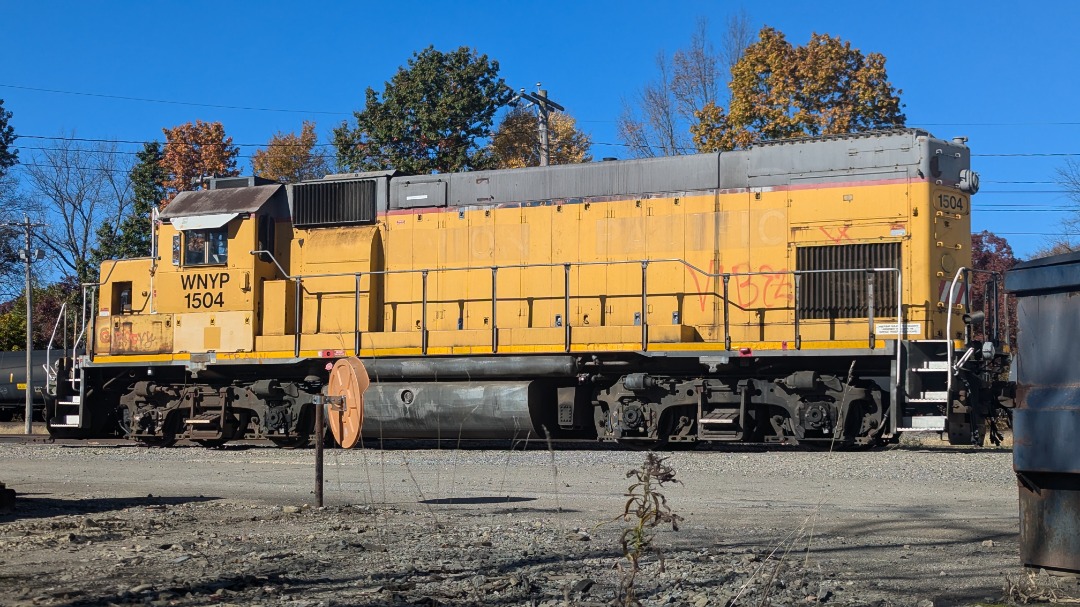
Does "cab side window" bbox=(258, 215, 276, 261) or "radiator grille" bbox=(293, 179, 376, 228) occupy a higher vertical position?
"radiator grille" bbox=(293, 179, 376, 228)

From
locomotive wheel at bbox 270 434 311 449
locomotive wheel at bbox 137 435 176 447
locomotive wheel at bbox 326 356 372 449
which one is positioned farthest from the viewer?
locomotive wheel at bbox 137 435 176 447

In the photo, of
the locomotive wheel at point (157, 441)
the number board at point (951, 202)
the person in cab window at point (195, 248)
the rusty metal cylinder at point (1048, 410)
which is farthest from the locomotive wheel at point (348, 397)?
the locomotive wheel at point (157, 441)

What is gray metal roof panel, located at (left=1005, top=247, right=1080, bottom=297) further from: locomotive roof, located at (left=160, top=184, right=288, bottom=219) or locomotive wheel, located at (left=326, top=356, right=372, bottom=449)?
locomotive roof, located at (left=160, top=184, right=288, bottom=219)

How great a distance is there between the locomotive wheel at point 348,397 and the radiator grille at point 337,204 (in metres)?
8.25

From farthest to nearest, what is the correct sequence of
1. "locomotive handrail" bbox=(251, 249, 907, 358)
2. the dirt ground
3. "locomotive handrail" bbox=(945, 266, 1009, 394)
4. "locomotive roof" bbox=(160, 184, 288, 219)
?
"locomotive roof" bbox=(160, 184, 288, 219) → "locomotive handrail" bbox=(251, 249, 907, 358) → "locomotive handrail" bbox=(945, 266, 1009, 394) → the dirt ground

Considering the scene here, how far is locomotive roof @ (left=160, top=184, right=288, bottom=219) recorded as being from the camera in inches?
675

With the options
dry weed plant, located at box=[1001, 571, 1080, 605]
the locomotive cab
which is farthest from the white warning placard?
the locomotive cab

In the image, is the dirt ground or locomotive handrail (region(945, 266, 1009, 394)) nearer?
the dirt ground

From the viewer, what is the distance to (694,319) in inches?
595

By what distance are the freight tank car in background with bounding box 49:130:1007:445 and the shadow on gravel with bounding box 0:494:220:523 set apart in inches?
224

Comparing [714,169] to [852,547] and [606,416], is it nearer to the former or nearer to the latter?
[606,416]

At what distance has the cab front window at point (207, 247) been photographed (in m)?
17.3

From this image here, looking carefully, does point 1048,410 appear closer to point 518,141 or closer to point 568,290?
point 568,290

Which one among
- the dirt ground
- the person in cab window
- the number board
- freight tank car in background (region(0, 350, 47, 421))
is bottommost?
the dirt ground
